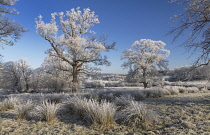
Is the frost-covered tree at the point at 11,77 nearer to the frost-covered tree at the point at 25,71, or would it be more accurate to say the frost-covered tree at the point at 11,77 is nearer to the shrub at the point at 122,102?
the frost-covered tree at the point at 25,71

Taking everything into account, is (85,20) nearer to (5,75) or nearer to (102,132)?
(102,132)

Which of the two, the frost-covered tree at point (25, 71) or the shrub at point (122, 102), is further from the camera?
the frost-covered tree at point (25, 71)

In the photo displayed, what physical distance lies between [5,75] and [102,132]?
2816 cm

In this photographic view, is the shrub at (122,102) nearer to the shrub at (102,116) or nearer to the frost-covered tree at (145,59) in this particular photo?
the shrub at (102,116)

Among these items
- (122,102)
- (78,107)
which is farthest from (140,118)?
(78,107)

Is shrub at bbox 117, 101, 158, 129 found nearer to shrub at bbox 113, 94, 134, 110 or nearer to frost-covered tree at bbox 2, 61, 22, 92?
shrub at bbox 113, 94, 134, 110

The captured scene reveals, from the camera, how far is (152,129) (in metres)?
3.10

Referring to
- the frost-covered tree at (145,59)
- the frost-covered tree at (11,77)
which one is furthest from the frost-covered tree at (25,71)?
the frost-covered tree at (145,59)

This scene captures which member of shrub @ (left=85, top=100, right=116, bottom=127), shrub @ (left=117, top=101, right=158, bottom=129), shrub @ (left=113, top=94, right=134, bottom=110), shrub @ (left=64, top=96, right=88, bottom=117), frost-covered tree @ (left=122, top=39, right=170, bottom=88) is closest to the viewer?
shrub @ (left=117, top=101, right=158, bottom=129)

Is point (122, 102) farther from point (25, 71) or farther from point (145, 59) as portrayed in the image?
point (25, 71)

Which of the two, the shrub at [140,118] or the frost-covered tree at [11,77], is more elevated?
the frost-covered tree at [11,77]

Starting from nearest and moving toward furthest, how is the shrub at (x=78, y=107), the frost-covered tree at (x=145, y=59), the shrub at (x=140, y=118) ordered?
the shrub at (x=140, y=118) < the shrub at (x=78, y=107) < the frost-covered tree at (x=145, y=59)

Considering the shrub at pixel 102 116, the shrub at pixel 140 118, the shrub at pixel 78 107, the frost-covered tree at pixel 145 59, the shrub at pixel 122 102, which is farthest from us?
the frost-covered tree at pixel 145 59

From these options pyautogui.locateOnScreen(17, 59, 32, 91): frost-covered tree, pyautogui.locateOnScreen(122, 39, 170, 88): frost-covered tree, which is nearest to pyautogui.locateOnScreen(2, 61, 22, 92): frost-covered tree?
pyautogui.locateOnScreen(17, 59, 32, 91): frost-covered tree
